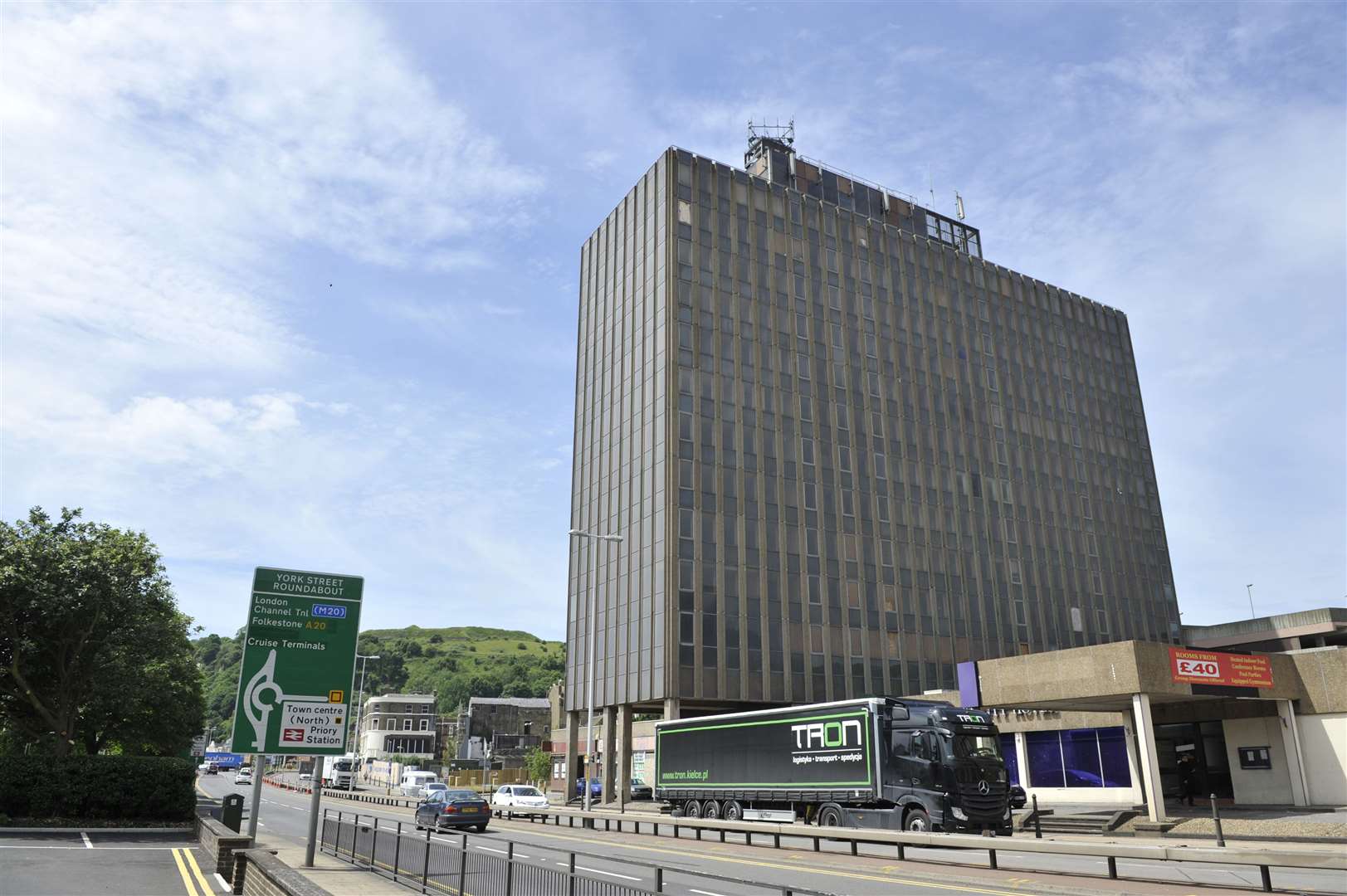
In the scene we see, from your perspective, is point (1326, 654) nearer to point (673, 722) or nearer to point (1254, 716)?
point (1254, 716)

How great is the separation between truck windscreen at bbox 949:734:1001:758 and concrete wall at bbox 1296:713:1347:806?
1487 cm

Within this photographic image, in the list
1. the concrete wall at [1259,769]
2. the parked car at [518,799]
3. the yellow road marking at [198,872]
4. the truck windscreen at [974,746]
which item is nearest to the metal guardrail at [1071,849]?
the truck windscreen at [974,746]

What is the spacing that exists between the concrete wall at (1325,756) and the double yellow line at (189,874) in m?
36.9

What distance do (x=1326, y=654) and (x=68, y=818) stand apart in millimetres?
48538

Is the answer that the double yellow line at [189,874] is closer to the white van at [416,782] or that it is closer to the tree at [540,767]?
the white van at [416,782]

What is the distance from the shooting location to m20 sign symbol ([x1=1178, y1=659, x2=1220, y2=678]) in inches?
1273

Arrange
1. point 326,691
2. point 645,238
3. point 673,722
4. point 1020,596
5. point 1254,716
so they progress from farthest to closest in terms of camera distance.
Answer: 1. point 1020,596
2. point 645,238
3. point 673,722
4. point 1254,716
5. point 326,691

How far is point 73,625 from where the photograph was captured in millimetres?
38156

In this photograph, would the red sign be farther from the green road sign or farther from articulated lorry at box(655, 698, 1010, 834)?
the green road sign

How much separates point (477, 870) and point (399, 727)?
156366 millimetres

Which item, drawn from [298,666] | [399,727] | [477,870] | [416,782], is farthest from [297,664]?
[399,727]

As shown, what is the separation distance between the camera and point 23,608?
120 feet

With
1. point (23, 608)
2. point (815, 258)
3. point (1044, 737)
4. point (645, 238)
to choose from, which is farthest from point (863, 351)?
point (23, 608)

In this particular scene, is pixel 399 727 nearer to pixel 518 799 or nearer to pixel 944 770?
pixel 518 799
